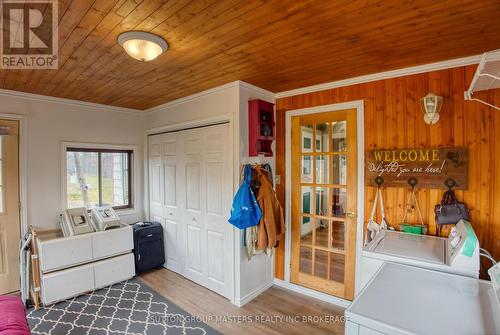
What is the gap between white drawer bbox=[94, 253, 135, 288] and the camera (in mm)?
3166

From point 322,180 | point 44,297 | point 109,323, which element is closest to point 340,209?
point 322,180

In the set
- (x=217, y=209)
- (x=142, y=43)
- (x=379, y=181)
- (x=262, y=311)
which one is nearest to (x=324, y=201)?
(x=379, y=181)

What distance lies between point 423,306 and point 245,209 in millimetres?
1648

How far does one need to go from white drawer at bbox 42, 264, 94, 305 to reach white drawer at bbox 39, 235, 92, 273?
0.25 feet

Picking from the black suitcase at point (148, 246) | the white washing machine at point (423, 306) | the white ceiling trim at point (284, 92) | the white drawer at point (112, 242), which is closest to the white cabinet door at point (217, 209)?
the white ceiling trim at point (284, 92)

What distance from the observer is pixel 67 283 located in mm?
2920

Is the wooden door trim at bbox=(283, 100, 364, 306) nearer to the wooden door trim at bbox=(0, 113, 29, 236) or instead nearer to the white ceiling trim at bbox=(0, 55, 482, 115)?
the white ceiling trim at bbox=(0, 55, 482, 115)

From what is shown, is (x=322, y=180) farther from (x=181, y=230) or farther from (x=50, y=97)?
(x=50, y=97)

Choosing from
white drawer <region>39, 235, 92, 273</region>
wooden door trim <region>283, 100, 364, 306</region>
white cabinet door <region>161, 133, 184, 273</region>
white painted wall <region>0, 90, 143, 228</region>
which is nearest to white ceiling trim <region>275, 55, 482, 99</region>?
wooden door trim <region>283, 100, 364, 306</region>

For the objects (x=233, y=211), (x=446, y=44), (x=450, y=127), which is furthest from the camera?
(x=233, y=211)

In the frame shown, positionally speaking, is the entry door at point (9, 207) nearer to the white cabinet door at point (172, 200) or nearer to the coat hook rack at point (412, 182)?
the white cabinet door at point (172, 200)

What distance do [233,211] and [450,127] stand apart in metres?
2.09

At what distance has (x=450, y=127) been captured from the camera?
7.36ft

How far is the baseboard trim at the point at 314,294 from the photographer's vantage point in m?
2.83
